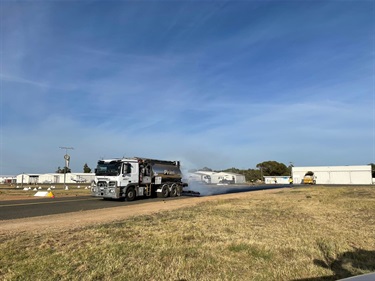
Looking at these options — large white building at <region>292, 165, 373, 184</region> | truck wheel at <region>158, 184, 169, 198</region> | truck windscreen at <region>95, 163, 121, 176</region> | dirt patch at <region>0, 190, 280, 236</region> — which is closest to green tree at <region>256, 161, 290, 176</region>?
large white building at <region>292, 165, 373, 184</region>

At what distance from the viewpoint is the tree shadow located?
5613 millimetres

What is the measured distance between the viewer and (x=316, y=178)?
277ft

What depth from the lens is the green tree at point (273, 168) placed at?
404 ft

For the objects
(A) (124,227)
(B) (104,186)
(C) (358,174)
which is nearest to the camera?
(A) (124,227)

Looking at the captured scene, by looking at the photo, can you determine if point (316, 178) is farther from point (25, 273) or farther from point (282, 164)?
point (25, 273)

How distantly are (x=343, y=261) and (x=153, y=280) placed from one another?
152 inches

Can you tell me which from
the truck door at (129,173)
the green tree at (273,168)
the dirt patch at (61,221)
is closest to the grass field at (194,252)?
the dirt patch at (61,221)

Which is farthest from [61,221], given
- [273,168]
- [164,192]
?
[273,168]

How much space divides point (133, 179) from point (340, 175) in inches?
2879

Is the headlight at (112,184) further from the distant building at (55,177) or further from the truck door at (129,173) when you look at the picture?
the distant building at (55,177)

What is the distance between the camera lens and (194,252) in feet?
22.5

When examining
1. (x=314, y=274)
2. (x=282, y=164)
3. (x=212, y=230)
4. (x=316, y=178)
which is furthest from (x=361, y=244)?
(x=282, y=164)

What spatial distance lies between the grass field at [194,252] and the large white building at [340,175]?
78.3m

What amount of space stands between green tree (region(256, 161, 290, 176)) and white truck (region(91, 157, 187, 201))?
100m
